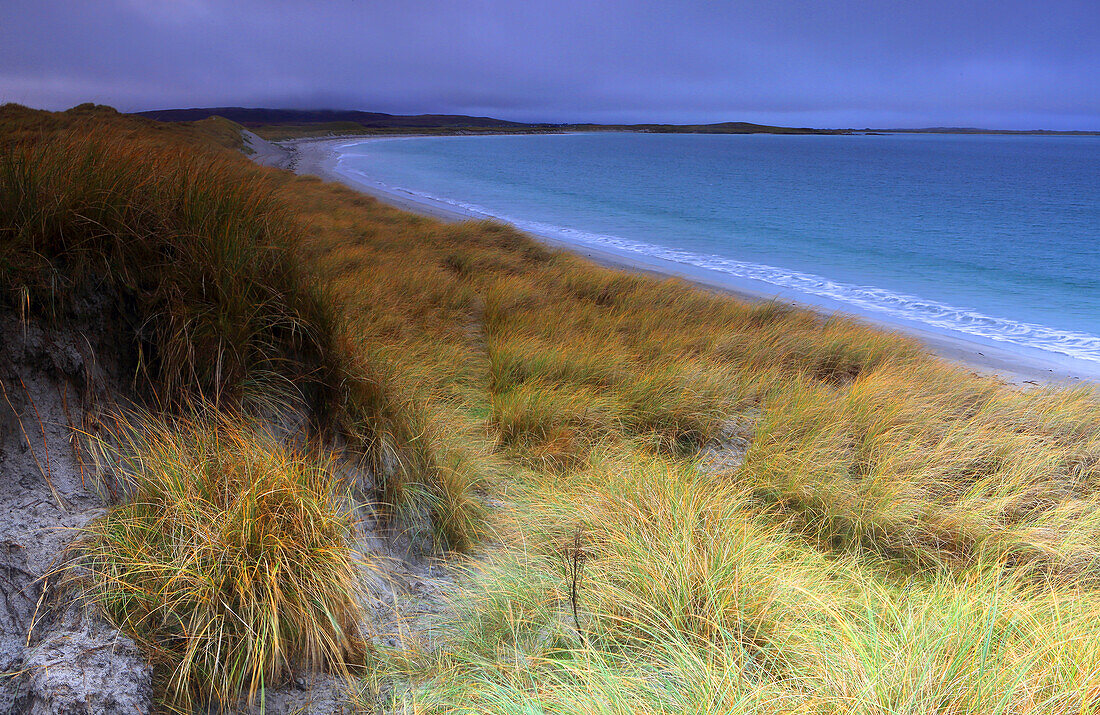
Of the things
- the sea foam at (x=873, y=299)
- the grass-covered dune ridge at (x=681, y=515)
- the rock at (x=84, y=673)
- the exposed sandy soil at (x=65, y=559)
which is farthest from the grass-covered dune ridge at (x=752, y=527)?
the sea foam at (x=873, y=299)

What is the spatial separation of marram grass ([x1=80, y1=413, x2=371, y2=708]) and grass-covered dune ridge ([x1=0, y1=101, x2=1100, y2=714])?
0.08 ft

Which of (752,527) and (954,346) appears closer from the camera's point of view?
(752,527)

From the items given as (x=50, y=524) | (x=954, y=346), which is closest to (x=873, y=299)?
(x=954, y=346)

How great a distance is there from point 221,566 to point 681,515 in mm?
1864

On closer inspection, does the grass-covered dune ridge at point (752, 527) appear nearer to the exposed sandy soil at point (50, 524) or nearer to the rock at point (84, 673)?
the rock at point (84, 673)

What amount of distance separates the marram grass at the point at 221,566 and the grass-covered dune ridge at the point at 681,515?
0.02 meters

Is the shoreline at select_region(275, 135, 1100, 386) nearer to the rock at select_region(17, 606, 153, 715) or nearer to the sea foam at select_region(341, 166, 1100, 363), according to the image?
the sea foam at select_region(341, 166, 1100, 363)

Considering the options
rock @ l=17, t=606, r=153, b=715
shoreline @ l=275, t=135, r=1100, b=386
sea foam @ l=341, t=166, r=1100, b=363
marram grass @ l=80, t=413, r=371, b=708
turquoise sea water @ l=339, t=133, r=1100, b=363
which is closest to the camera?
rock @ l=17, t=606, r=153, b=715

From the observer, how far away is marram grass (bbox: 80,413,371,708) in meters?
1.84

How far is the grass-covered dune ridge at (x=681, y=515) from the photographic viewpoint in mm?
1905

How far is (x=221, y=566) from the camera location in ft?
6.38

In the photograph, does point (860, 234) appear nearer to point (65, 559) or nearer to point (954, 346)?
point (954, 346)

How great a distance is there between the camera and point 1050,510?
3355 millimetres

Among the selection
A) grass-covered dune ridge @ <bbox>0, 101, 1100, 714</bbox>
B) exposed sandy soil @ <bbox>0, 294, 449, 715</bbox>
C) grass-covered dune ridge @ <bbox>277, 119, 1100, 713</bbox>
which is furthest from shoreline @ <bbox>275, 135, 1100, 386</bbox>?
exposed sandy soil @ <bbox>0, 294, 449, 715</bbox>
